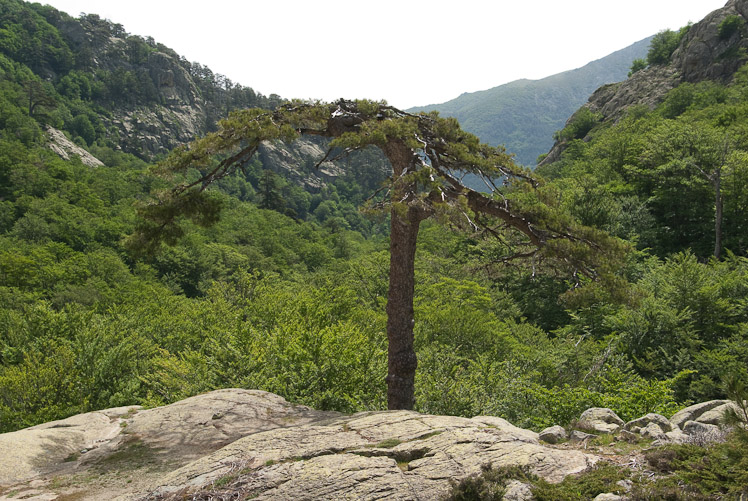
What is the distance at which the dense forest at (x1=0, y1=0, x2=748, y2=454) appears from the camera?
10.8 meters

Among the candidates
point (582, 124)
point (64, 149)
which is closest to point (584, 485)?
point (582, 124)

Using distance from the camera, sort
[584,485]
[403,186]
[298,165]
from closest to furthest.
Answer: [584,485]
[403,186]
[298,165]

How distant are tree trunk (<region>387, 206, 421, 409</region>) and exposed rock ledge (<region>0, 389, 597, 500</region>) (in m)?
1.12

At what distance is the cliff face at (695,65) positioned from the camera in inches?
2383

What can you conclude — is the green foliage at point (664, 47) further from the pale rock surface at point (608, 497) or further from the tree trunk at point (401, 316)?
the pale rock surface at point (608, 497)

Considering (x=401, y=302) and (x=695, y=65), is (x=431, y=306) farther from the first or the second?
(x=695, y=65)

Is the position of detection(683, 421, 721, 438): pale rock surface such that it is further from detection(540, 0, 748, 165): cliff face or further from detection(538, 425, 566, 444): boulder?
detection(540, 0, 748, 165): cliff face

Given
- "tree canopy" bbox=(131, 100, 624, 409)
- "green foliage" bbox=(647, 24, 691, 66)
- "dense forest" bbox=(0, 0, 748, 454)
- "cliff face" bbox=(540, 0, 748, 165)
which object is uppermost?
"green foliage" bbox=(647, 24, 691, 66)

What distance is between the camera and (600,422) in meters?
6.78

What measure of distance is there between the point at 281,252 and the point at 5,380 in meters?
56.3

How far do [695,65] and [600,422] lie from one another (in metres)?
78.4

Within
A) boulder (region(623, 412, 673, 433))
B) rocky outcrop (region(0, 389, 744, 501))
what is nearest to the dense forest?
boulder (region(623, 412, 673, 433))

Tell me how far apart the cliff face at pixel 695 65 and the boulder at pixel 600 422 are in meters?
69.8

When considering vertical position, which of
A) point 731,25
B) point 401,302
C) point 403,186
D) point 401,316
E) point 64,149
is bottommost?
point 401,316
